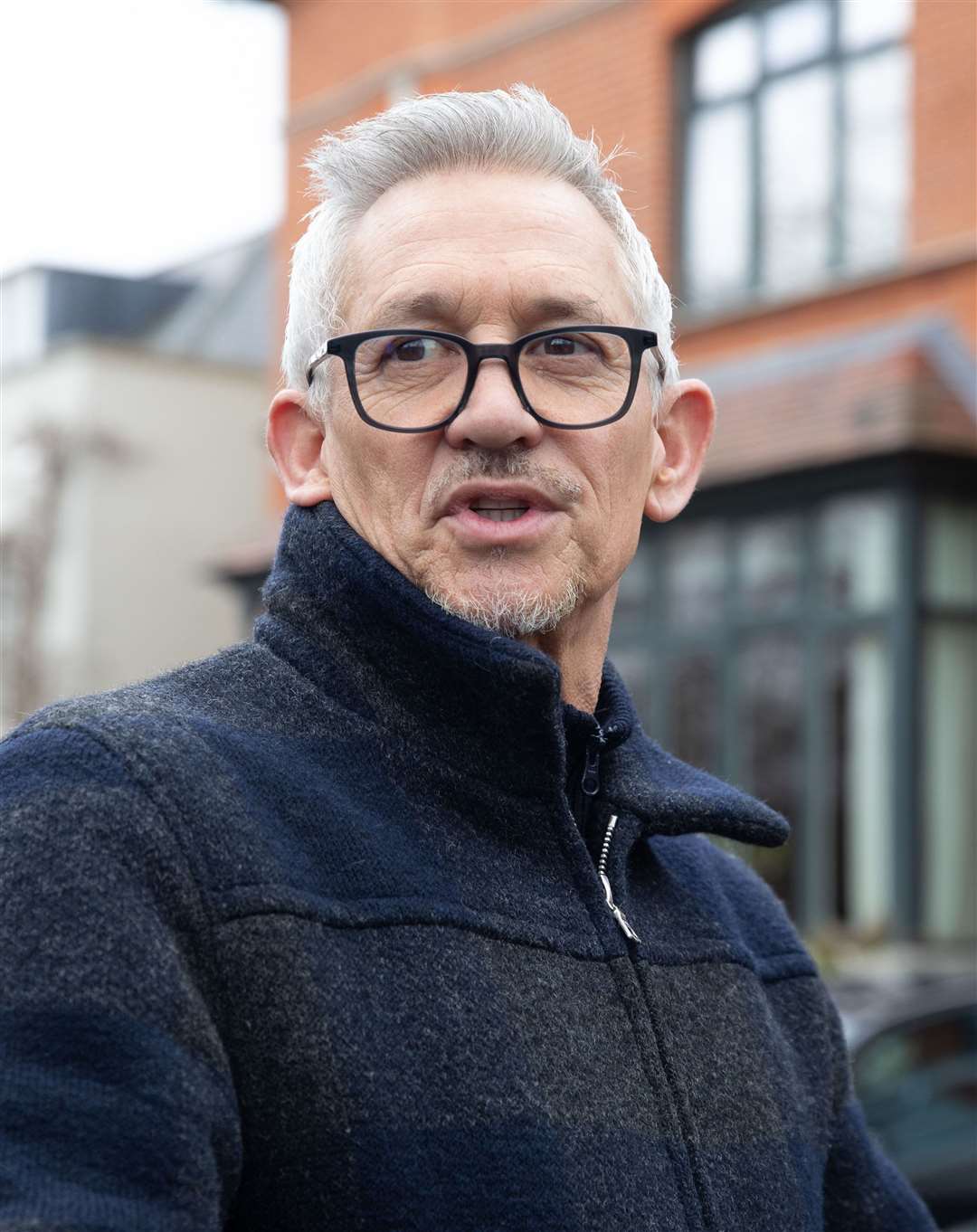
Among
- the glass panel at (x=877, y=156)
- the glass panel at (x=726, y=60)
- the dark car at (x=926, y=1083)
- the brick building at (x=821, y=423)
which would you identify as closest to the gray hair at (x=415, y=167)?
the dark car at (x=926, y=1083)

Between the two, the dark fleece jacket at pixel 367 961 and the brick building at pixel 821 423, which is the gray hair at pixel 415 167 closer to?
the dark fleece jacket at pixel 367 961

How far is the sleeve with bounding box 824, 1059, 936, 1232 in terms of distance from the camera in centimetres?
230

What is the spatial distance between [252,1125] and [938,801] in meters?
10.5

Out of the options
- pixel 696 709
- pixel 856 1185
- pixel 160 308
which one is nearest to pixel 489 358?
pixel 856 1185

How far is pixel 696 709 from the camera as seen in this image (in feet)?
42.7

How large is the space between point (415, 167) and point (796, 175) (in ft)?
35.6

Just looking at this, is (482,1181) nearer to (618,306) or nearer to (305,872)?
(305,872)

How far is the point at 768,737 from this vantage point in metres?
12.6

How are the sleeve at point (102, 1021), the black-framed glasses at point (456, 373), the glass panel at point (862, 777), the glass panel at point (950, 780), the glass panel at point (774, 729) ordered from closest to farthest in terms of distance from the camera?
the sleeve at point (102, 1021) → the black-framed glasses at point (456, 373) → the glass panel at point (950, 780) → the glass panel at point (862, 777) → the glass panel at point (774, 729)

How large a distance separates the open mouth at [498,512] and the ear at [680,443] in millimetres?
324

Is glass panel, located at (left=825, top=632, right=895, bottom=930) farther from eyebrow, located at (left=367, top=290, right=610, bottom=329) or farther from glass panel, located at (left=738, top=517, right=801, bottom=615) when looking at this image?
eyebrow, located at (left=367, top=290, right=610, bottom=329)

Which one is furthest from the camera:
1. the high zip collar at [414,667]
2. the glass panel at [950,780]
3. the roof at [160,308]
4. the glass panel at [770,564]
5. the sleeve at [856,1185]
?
the roof at [160,308]

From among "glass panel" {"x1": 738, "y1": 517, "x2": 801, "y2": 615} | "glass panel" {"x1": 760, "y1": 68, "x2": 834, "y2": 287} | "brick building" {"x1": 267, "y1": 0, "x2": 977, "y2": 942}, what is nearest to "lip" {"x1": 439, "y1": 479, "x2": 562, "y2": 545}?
"brick building" {"x1": 267, "y1": 0, "x2": 977, "y2": 942}

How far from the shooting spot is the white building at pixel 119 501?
23938mm
